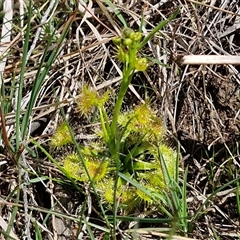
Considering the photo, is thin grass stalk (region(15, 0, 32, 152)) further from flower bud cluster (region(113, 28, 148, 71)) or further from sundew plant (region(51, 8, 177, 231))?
flower bud cluster (region(113, 28, 148, 71))

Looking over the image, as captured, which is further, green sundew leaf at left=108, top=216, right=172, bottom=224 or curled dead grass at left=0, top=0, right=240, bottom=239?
curled dead grass at left=0, top=0, right=240, bottom=239

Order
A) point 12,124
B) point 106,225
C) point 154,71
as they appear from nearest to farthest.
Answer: point 106,225
point 12,124
point 154,71

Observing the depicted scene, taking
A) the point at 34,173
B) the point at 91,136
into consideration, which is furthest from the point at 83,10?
the point at 34,173

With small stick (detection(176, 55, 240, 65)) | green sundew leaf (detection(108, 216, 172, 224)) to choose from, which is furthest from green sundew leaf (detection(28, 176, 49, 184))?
small stick (detection(176, 55, 240, 65))

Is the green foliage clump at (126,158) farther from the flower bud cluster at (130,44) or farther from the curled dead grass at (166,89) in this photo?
the flower bud cluster at (130,44)

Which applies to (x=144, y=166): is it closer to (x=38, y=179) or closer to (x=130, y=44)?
(x=38, y=179)

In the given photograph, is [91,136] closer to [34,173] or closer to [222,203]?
[34,173]

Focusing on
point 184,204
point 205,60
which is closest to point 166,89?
point 205,60

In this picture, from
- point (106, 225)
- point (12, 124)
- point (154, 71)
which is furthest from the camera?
point (154, 71)
